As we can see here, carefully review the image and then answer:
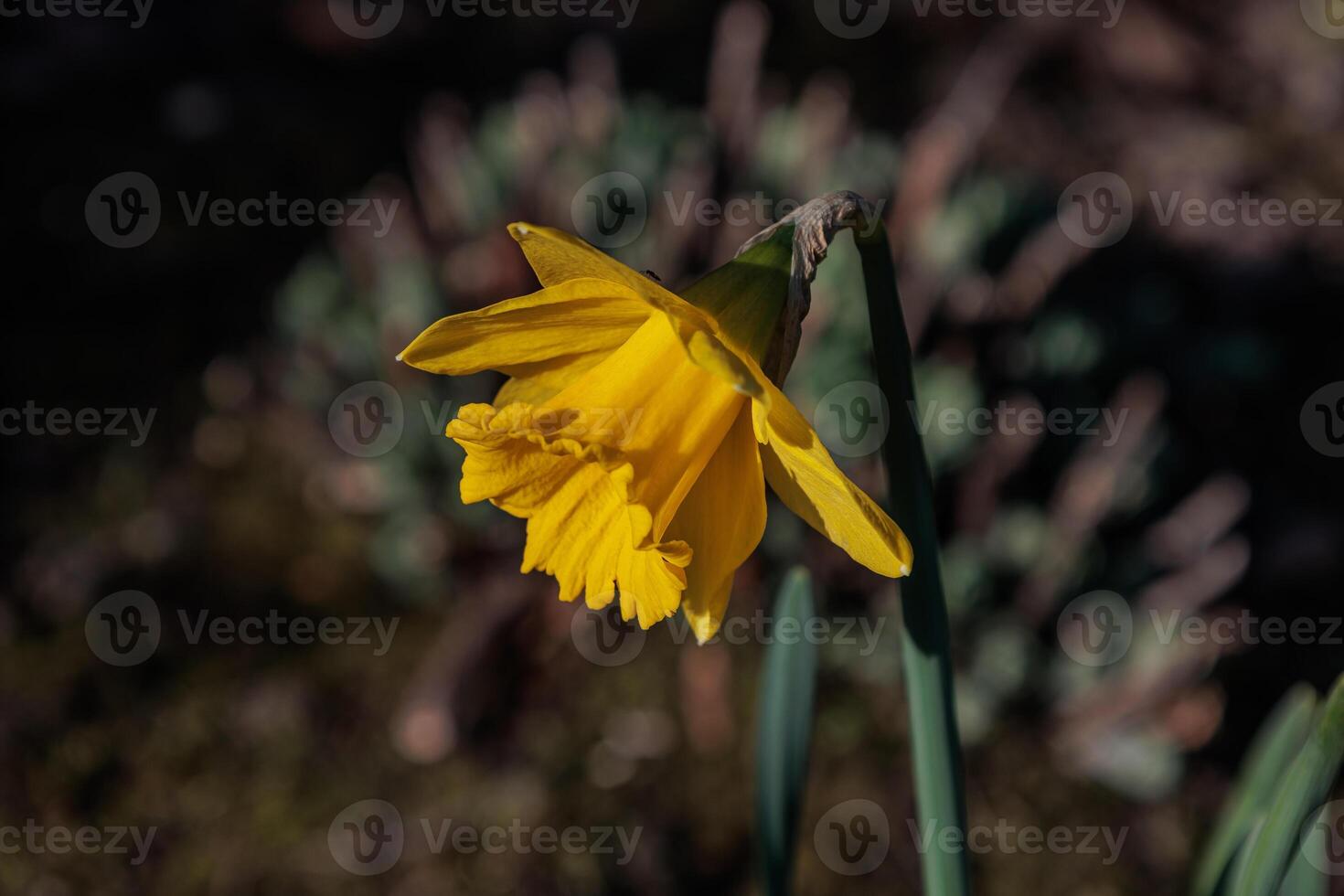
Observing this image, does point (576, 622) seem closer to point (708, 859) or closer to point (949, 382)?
point (708, 859)

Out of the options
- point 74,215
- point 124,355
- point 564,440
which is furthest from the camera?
point 74,215

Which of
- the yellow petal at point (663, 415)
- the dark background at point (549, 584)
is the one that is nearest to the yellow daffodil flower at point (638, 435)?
the yellow petal at point (663, 415)

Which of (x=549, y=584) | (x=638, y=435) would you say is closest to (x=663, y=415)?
(x=638, y=435)

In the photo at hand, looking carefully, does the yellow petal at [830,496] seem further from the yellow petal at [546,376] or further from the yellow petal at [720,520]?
the yellow petal at [546,376]

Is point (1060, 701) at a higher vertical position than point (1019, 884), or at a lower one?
higher

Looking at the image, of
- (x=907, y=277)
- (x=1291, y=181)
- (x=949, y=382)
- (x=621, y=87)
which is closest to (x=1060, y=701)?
(x=949, y=382)

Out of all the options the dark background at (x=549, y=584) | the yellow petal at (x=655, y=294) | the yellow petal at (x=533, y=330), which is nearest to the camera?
the yellow petal at (x=655, y=294)
